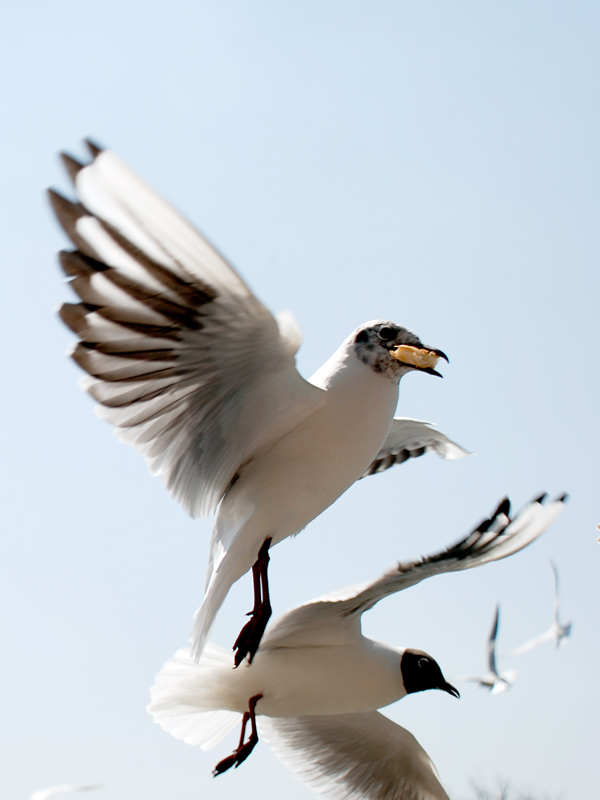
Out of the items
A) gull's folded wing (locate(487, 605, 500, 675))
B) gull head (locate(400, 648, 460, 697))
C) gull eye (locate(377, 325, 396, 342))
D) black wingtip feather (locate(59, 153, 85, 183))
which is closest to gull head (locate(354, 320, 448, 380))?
gull eye (locate(377, 325, 396, 342))

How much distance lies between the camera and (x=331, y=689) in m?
2.49

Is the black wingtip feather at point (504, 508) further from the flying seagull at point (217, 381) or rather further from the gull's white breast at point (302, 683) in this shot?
the gull's white breast at point (302, 683)

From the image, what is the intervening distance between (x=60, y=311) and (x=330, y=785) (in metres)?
2.13

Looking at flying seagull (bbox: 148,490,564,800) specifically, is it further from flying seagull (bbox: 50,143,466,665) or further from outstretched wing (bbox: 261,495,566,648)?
flying seagull (bbox: 50,143,466,665)

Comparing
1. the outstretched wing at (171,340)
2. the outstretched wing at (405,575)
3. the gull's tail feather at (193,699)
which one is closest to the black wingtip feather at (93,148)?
the outstretched wing at (171,340)

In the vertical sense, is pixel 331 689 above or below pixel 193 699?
below

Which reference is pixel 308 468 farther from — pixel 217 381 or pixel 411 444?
pixel 411 444

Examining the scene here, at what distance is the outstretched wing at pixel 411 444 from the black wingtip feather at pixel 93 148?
1.49 meters

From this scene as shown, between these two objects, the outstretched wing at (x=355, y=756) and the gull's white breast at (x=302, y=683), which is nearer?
the gull's white breast at (x=302, y=683)

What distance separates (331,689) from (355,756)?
60 centimetres

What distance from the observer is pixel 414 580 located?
84.4 inches

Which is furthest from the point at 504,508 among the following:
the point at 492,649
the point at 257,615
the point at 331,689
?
the point at 492,649

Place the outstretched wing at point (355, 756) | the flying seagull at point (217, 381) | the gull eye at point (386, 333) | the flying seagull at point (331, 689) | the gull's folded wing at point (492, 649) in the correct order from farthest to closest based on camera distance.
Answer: the gull's folded wing at point (492, 649)
the outstretched wing at point (355, 756)
the flying seagull at point (331, 689)
the gull eye at point (386, 333)
the flying seagull at point (217, 381)

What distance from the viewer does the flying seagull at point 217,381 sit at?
4.56 ft
